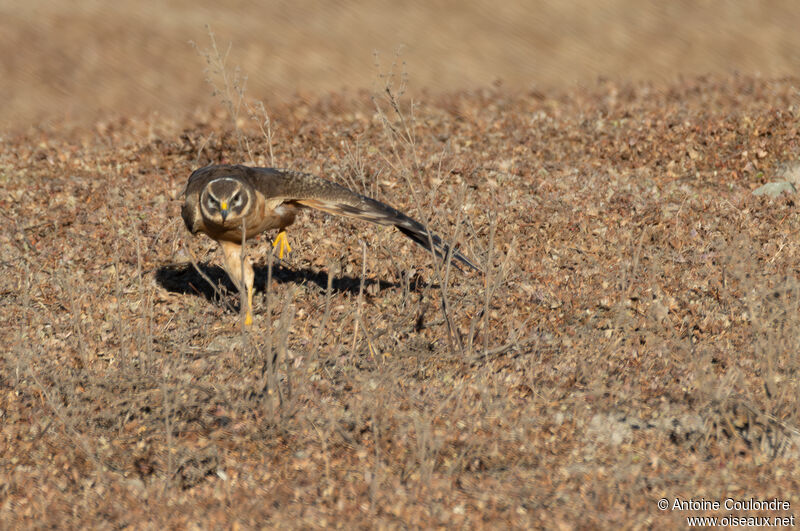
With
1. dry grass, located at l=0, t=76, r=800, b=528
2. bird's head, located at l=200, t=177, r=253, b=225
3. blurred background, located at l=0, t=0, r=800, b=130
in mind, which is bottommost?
dry grass, located at l=0, t=76, r=800, b=528

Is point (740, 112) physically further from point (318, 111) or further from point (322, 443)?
point (322, 443)

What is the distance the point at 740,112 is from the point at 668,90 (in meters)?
2.84

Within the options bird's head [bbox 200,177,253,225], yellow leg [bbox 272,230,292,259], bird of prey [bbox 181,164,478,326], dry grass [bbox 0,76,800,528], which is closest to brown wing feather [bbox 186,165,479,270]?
bird of prey [bbox 181,164,478,326]

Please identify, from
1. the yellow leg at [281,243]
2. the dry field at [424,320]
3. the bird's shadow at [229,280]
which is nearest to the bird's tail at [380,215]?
the dry field at [424,320]

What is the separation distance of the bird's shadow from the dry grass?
0.04 metres

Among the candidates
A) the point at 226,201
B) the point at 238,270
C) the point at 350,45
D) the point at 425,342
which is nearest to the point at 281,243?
the point at 238,270

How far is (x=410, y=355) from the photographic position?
778 cm

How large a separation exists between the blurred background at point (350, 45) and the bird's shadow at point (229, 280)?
826 cm

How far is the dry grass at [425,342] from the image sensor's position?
592 cm

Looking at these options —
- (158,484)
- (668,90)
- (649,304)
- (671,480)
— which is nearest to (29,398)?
(158,484)

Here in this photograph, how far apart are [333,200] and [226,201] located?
95 centimetres

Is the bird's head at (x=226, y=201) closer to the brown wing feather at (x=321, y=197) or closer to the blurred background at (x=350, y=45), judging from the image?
the brown wing feather at (x=321, y=197)

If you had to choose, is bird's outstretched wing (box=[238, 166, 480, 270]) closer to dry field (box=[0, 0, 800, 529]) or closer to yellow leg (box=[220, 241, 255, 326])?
dry field (box=[0, 0, 800, 529])

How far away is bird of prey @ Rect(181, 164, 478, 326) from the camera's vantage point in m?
7.86
